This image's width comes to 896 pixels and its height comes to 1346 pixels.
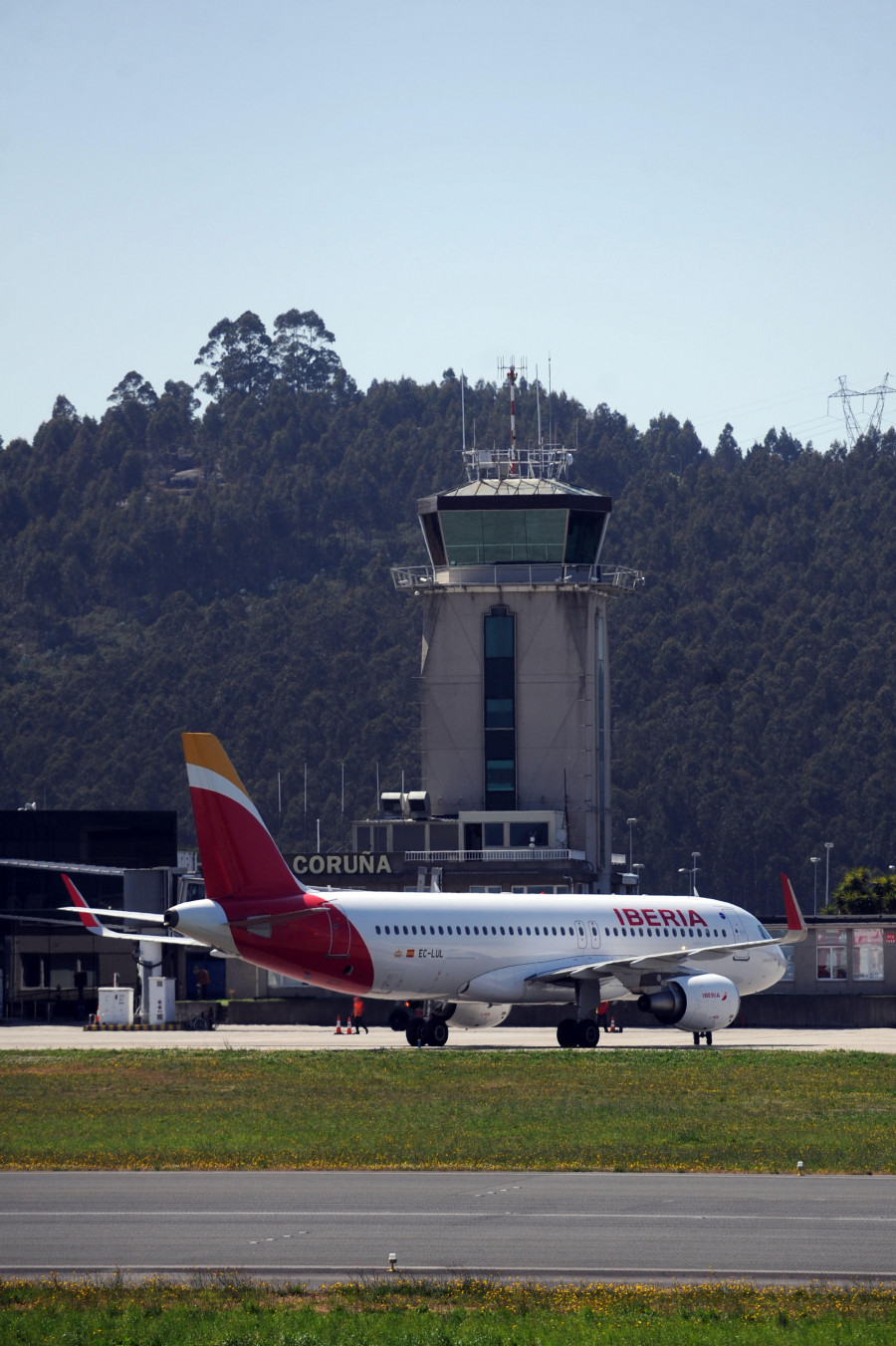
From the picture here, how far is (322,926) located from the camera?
4066 centimetres

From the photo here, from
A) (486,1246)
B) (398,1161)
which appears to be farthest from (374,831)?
(486,1246)

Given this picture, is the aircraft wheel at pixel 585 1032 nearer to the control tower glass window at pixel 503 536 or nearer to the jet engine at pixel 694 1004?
the jet engine at pixel 694 1004

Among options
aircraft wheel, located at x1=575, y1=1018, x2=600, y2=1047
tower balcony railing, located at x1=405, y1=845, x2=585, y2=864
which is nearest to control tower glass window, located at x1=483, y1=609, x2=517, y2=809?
tower balcony railing, located at x1=405, y1=845, x2=585, y2=864

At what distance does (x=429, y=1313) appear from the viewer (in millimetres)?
12945

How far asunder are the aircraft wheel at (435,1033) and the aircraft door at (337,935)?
4.67 m

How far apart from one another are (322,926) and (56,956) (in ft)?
98.6

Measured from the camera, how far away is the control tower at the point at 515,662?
3300 inches

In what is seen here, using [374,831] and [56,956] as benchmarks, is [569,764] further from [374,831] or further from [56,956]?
[56,956]

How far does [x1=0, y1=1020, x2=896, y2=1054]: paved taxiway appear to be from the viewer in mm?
44375

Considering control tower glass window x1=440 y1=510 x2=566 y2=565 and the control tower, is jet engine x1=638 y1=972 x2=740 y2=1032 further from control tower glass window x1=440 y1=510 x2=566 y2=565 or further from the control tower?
control tower glass window x1=440 y1=510 x2=566 y2=565

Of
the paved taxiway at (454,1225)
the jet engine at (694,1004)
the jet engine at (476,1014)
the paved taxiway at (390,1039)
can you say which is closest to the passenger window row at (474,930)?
the jet engine at (476,1014)

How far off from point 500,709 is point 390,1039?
39.7 m

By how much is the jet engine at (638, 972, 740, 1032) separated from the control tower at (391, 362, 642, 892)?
123 feet

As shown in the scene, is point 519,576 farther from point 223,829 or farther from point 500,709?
point 223,829
